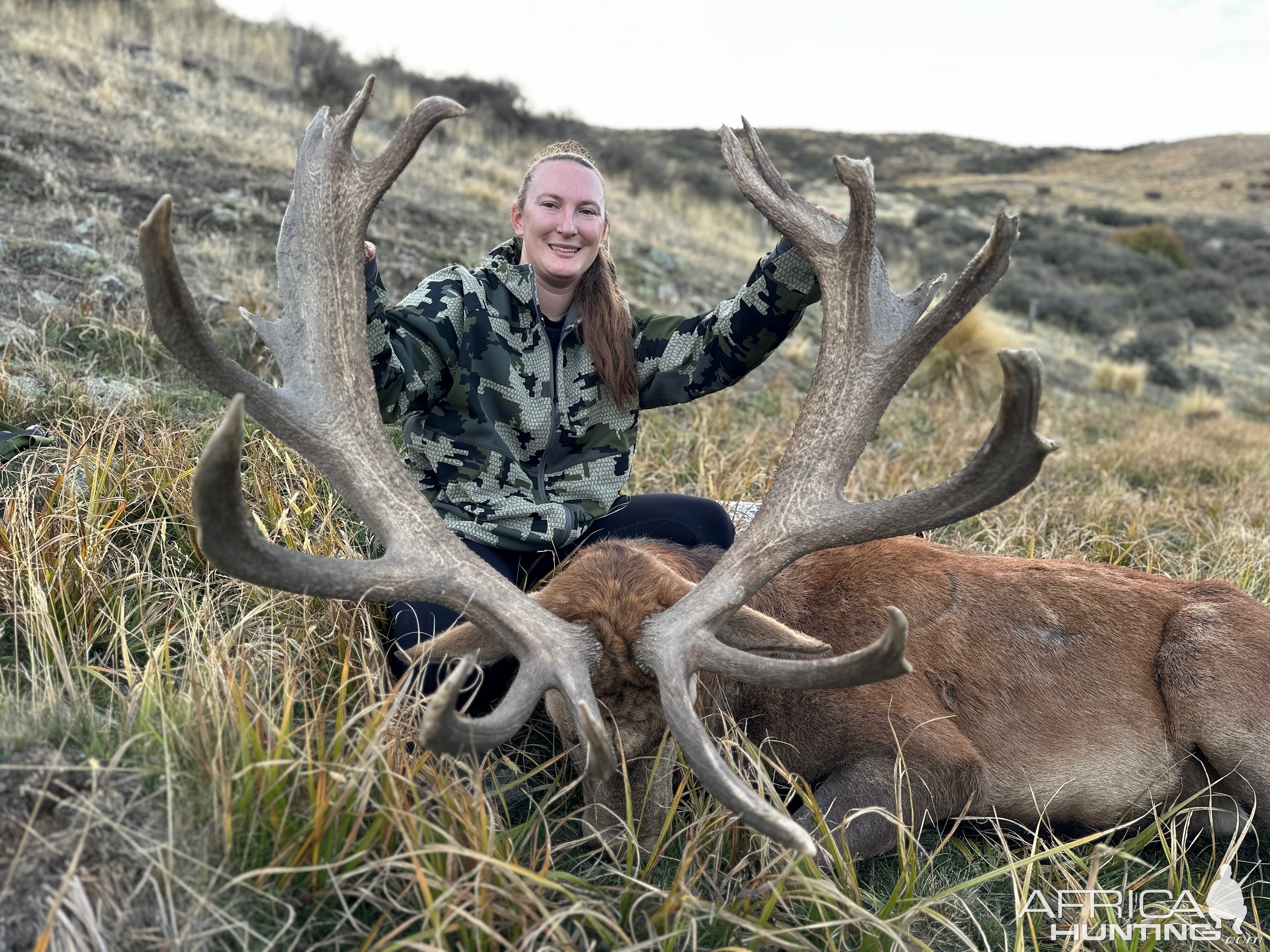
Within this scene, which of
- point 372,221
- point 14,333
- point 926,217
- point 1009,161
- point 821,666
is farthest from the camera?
point 1009,161

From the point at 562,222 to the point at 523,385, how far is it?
642 millimetres

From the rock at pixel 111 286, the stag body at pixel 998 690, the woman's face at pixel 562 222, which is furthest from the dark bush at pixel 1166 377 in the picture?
the rock at pixel 111 286

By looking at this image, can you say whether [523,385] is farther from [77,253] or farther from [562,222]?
[77,253]

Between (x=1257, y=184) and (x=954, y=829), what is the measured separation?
6150cm

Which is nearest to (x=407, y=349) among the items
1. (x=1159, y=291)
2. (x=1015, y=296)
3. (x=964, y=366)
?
(x=964, y=366)

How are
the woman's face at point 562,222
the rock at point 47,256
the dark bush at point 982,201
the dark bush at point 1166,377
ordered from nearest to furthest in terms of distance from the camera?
the woman's face at point 562,222
the rock at point 47,256
the dark bush at point 1166,377
the dark bush at point 982,201

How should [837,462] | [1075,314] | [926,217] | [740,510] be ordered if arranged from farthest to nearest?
1. [926,217]
2. [1075,314]
3. [740,510]
4. [837,462]

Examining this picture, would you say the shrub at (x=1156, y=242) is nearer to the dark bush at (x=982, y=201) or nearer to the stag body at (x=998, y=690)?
the dark bush at (x=982, y=201)

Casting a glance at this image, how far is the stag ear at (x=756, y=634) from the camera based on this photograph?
254 centimetres

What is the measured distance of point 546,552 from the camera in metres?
3.45

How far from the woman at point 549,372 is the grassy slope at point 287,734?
2.02 feet

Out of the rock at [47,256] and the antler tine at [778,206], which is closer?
the antler tine at [778,206]

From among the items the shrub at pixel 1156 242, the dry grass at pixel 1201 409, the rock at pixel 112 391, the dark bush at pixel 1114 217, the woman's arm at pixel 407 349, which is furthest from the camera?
the dark bush at pixel 1114 217

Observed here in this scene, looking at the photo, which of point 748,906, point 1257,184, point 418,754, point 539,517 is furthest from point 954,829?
point 1257,184
